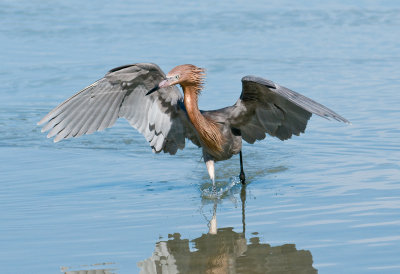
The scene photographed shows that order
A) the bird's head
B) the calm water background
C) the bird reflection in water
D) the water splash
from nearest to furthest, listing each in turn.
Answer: the bird reflection in water → the calm water background → the bird's head → the water splash

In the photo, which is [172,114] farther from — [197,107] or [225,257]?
[225,257]

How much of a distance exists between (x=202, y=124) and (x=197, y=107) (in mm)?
196

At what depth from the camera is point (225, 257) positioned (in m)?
6.33

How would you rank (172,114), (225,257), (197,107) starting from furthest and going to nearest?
(172,114)
(197,107)
(225,257)

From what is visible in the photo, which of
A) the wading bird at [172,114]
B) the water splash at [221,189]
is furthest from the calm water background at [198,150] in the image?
the wading bird at [172,114]

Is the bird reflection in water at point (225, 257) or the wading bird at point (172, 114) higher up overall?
the wading bird at point (172, 114)

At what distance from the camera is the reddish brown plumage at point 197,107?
7922 millimetres

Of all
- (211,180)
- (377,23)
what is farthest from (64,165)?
(377,23)

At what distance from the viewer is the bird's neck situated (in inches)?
320

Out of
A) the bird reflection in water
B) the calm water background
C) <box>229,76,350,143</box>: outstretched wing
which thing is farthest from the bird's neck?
→ the bird reflection in water

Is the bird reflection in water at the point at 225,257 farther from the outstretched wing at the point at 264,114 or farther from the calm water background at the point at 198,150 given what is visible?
the outstretched wing at the point at 264,114

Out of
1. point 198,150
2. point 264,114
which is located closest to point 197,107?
point 264,114

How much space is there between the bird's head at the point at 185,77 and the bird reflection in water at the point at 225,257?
170 cm

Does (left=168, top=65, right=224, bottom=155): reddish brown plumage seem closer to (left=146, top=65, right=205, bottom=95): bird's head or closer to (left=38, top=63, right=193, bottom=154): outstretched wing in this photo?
(left=146, top=65, right=205, bottom=95): bird's head
